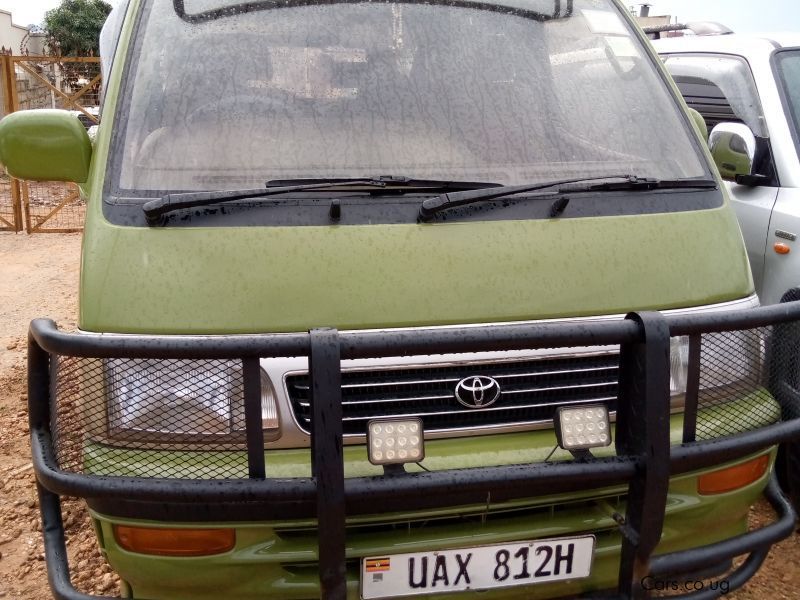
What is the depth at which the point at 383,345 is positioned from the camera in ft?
6.30

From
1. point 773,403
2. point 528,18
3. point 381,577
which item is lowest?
point 381,577

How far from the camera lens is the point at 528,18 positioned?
3.19 meters

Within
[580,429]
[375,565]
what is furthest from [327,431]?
[580,429]

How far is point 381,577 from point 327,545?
227 millimetres

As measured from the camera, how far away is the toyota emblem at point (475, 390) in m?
2.22

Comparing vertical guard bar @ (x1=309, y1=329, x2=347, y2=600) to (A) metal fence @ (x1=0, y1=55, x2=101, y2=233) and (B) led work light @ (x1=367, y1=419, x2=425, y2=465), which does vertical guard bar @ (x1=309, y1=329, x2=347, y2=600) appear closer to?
(B) led work light @ (x1=367, y1=419, x2=425, y2=465)

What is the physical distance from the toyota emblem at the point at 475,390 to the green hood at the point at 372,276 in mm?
167

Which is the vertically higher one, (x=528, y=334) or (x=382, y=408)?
(x=528, y=334)

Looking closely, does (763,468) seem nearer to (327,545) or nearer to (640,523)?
(640,523)

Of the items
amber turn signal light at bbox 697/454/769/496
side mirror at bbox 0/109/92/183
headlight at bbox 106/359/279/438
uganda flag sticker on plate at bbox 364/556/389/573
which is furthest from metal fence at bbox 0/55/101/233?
amber turn signal light at bbox 697/454/769/496

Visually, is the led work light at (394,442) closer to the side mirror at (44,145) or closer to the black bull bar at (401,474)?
the black bull bar at (401,474)

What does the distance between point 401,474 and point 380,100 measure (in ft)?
4.47

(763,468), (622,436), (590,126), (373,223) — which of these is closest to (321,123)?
(373,223)

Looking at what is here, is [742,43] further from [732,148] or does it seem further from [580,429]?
[580,429]
